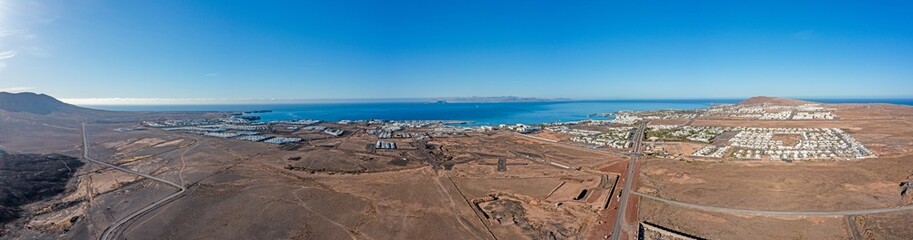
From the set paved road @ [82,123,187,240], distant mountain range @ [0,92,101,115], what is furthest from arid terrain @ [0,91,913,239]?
distant mountain range @ [0,92,101,115]

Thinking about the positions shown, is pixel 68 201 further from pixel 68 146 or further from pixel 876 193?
pixel 876 193

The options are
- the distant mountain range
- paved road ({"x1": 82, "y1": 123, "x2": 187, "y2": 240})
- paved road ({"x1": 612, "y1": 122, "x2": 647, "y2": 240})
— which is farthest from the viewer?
the distant mountain range

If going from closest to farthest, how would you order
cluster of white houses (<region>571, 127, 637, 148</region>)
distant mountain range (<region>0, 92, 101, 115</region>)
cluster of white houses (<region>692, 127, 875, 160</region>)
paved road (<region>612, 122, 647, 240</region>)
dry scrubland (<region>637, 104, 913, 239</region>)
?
dry scrubland (<region>637, 104, 913, 239</region>) → paved road (<region>612, 122, 647, 240</region>) → cluster of white houses (<region>692, 127, 875, 160</region>) → cluster of white houses (<region>571, 127, 637, 148</region>) → distant mountain range (<region>0, 92, 101, 115</region>)

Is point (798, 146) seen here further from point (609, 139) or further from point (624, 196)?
point (624, 196)

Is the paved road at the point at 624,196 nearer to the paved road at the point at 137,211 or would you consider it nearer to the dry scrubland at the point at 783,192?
the dry scrubland at the point at 783,192

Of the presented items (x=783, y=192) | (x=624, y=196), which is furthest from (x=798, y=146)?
(x=624, y=196)

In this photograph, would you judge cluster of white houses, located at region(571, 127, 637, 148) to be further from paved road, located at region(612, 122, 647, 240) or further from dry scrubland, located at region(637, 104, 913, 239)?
dry scrubland, located at region(637, 104, 913, 239)

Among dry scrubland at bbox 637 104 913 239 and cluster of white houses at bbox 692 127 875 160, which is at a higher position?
cluster of white houses at bbox 692 127 875 160
